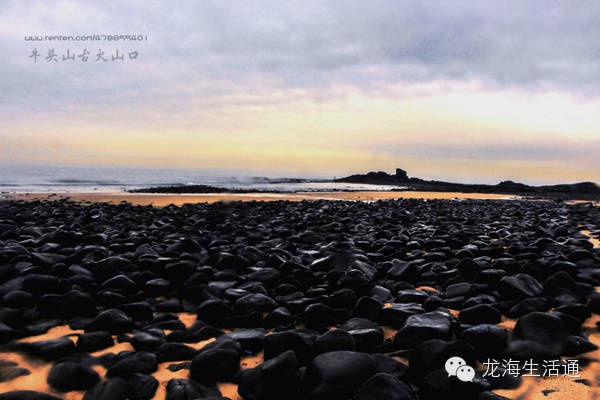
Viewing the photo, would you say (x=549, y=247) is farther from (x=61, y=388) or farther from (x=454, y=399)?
(x=61, y=388)

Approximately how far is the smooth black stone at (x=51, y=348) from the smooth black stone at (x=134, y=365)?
432 mm

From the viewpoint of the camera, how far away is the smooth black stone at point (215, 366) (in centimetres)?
216

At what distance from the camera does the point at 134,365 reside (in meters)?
2.21

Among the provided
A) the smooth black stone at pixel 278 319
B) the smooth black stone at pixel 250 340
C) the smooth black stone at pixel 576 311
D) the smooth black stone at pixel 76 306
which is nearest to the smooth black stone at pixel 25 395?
the smooth black stone at pixel 250 340

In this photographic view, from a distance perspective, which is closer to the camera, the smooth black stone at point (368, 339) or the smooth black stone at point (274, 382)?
the smooth black stone at point (274, 382)

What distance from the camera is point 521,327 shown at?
253 centimetres

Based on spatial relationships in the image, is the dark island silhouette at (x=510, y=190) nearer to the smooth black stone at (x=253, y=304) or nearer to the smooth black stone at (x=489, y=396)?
the smooth black stone at (x=253, y=304)

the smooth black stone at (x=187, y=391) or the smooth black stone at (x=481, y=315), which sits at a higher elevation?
the smooth black stone at (x=481, y=315)

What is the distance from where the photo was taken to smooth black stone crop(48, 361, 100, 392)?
6.70ft

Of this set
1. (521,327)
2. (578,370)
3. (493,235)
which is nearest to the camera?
(578,370)

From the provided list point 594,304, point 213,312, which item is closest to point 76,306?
point 213,312

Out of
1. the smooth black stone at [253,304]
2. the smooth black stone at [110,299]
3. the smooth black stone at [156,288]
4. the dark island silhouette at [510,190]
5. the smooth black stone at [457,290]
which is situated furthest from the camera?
the dark island silhouette at [510,190]

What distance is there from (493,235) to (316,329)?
534 cm

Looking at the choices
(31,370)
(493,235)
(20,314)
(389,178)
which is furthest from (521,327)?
(389,178)
